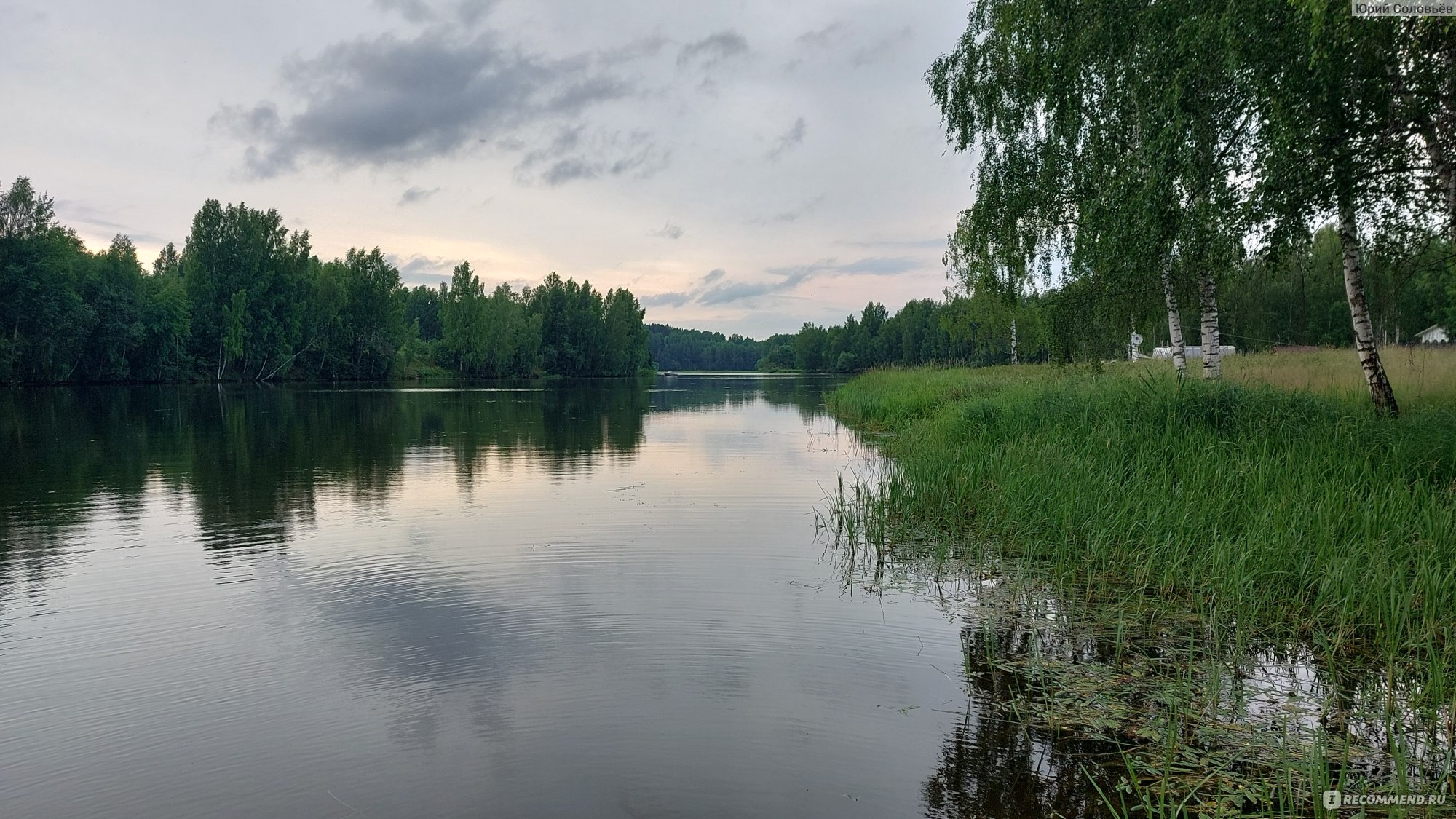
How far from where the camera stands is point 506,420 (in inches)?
1404

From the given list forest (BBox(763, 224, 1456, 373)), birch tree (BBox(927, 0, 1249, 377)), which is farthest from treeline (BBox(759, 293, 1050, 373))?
birch tree (BBox(927, 0, 1249, 377))

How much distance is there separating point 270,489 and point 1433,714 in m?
17.6

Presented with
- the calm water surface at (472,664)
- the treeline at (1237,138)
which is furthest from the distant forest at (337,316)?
the calm water surface at (472,664)

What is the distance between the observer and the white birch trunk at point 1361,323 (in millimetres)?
12555

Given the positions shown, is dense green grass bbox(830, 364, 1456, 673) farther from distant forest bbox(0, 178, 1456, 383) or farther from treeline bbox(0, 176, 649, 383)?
treeline bbox(0, 176, 649, 383)

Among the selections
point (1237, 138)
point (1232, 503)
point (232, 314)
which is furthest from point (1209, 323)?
point (232, 314)

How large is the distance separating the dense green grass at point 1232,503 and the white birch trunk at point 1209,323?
7.30ft

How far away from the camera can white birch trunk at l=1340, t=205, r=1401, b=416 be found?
Answer: 12555 millimetres

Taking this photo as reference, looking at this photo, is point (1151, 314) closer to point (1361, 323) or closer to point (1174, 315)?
point (1174, 315)

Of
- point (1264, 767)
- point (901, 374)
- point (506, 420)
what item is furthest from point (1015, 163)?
point (901, 374)

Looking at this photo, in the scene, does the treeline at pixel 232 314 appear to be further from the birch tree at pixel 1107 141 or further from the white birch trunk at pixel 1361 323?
the white birch trunk at pixel 1361 323

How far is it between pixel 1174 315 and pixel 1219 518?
39.8 ft

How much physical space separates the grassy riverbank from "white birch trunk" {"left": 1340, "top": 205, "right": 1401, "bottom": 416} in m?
0.49

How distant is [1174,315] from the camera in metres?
19.3
